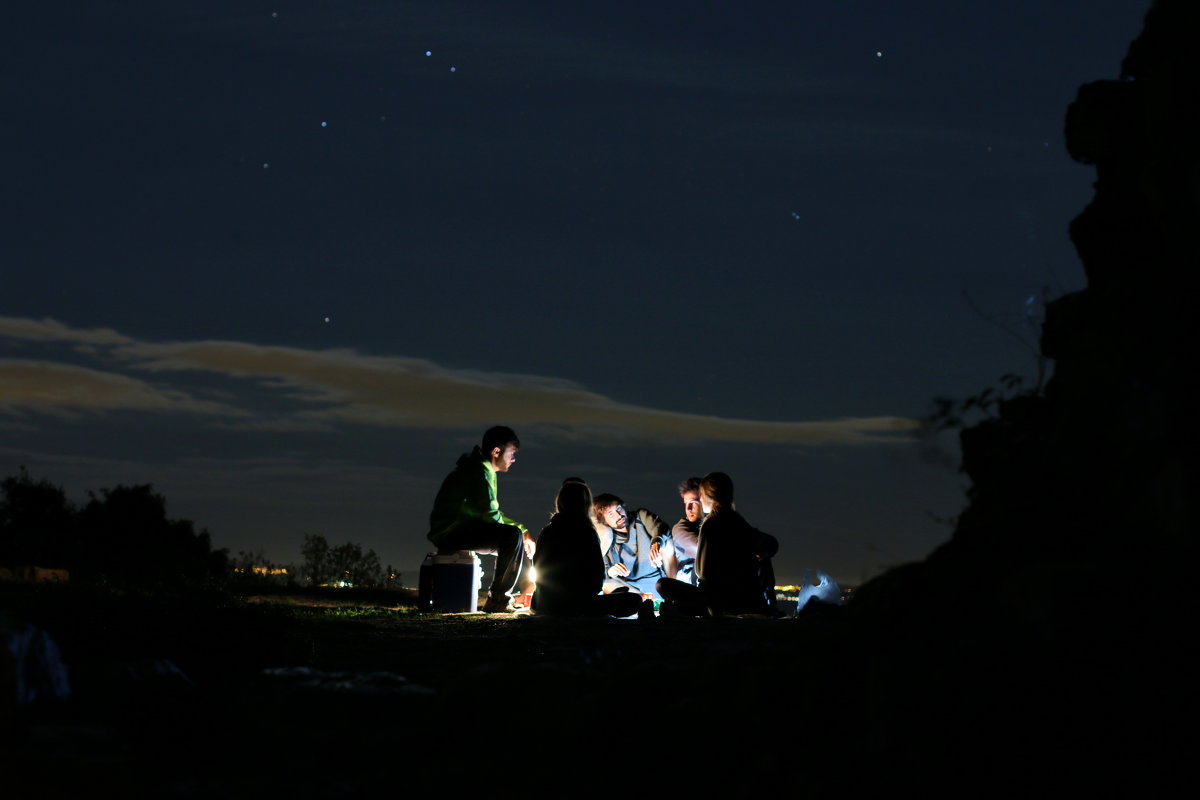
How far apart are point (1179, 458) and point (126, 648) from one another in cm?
578

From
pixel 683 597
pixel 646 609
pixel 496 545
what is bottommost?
pixel 646 609

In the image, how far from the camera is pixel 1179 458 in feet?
13.4

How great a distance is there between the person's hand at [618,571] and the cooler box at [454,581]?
1.91m

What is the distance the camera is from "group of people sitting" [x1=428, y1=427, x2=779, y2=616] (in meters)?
11.0

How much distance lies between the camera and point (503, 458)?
13.2 meters

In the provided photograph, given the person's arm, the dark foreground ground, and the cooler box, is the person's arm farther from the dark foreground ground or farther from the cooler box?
the dark foreground ground

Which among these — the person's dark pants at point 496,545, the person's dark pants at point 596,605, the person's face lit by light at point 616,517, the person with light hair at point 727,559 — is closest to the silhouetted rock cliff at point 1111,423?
the person with light hair at point 727,559

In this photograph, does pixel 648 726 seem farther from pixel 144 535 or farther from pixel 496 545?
pixel 144 535

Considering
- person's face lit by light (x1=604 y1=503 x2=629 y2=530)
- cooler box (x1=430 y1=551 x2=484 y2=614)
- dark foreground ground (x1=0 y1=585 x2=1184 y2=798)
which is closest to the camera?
dark foreground ground (x1=0 y1=585 x2=1184 y2=798)

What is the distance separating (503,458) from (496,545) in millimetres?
1021

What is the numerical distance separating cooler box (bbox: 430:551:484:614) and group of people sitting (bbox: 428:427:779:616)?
0.20 meters

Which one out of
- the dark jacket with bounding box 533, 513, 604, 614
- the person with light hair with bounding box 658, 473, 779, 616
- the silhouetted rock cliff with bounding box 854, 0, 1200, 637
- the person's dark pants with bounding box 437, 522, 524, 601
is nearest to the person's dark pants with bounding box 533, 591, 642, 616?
the dark jacket with bounding box 533, 513, 604, 614

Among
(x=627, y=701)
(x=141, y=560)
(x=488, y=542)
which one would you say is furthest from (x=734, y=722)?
(x=141, y=560)

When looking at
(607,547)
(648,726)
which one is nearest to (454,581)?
(607,547)
